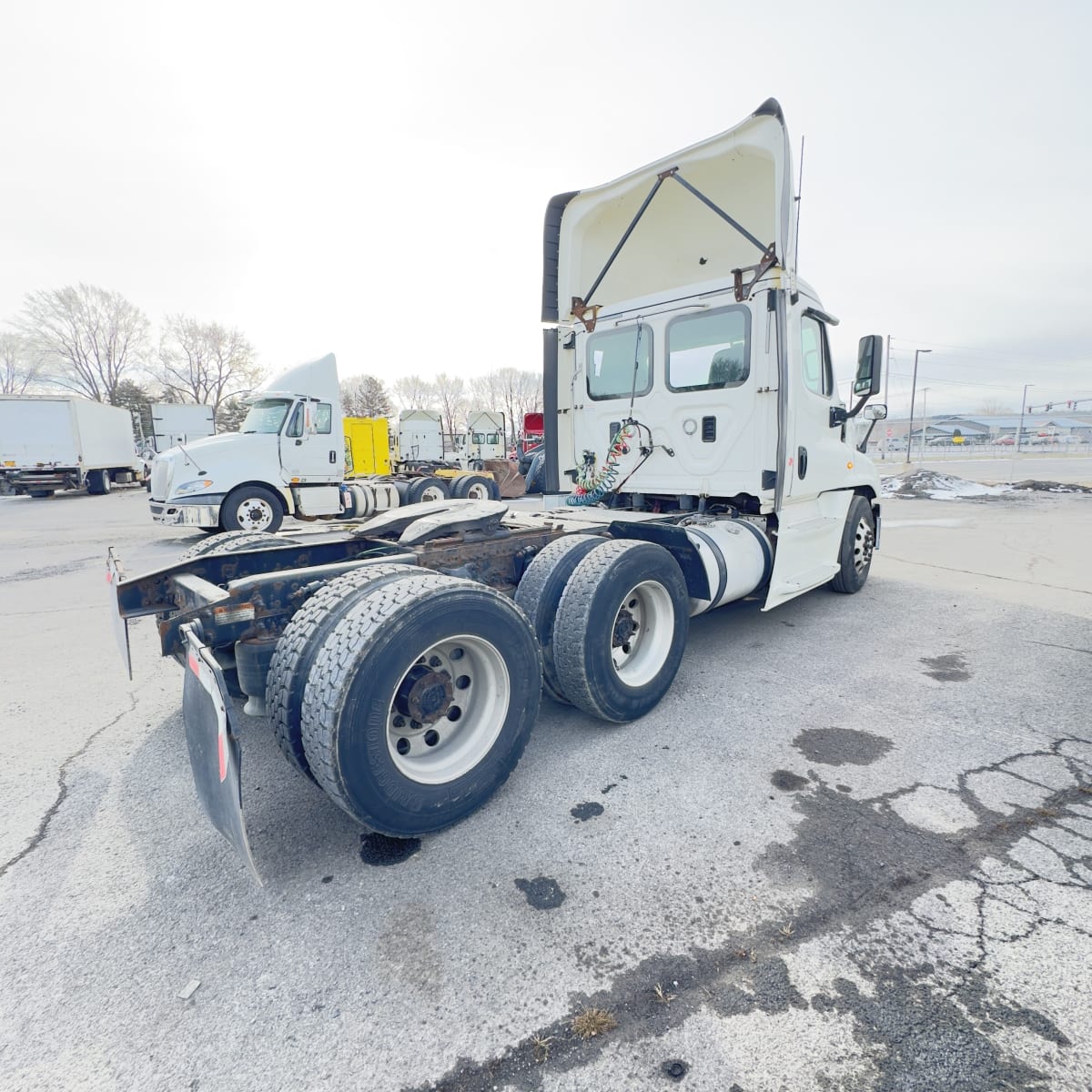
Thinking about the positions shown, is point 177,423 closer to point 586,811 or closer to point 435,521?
point 435,521

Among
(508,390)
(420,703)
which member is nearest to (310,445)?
(420,703)

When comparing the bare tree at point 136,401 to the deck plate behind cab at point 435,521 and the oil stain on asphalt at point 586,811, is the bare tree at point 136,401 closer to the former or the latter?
the deck plate behind cab at point 435,521

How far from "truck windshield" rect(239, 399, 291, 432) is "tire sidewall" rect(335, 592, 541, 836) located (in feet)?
32.2

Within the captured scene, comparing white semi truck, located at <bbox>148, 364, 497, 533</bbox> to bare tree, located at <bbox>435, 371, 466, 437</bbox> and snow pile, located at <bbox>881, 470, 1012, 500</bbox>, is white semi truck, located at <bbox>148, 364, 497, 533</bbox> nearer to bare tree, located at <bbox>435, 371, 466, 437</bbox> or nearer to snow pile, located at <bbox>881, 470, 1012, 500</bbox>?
snow pile, located at <bbox>881, 470, 1012, 500</bbox>

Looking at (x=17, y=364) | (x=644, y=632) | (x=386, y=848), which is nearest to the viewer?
(x=386, y=848)

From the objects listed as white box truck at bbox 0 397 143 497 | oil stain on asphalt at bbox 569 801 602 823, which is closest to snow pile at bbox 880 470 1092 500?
oil stain on asphalt at bbox 569 801 602 823

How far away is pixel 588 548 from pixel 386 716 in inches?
72.9

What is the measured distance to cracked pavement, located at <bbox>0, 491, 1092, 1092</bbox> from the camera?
1624mm

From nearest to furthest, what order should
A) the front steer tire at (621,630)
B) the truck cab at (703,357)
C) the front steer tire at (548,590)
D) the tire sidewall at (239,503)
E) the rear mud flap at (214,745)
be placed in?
the rear mud flap at (214,745) → the front steer tire at (621,630) → the front steer tire at (548,590) → the truck cab at (703,357) → the tire sidewall at (239,503)

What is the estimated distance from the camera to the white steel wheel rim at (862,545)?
6410 millimetres

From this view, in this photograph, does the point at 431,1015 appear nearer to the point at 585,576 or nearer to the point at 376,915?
the point at 376,915

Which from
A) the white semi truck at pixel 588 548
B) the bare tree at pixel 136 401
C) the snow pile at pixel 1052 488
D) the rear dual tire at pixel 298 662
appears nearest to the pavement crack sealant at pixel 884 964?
the white semi truck at pixel 588 548

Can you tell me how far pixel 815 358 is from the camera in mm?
5328

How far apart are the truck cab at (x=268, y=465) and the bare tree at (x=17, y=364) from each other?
5176 cm
